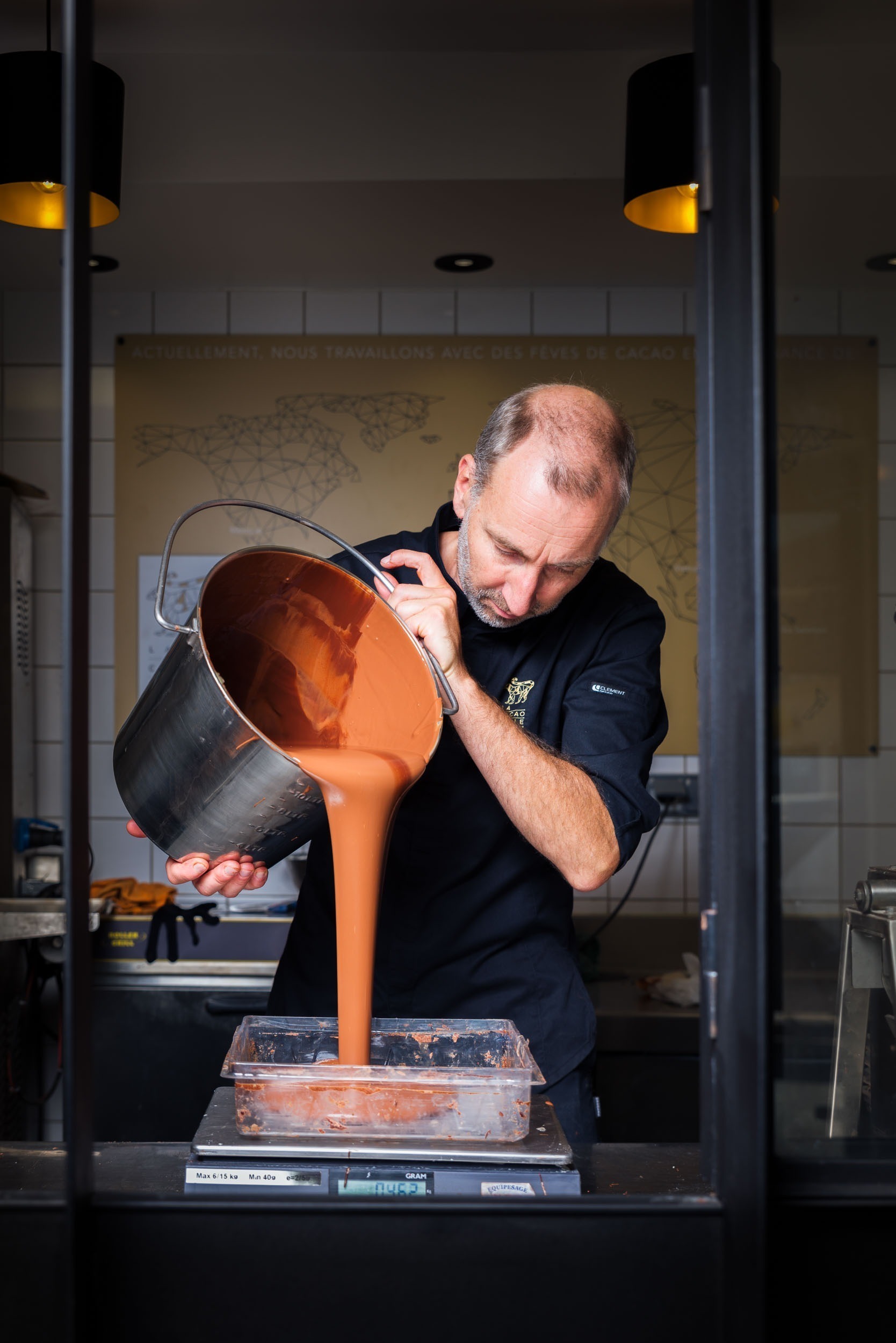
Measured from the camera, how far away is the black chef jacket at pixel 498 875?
143 cm

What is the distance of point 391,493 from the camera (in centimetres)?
304

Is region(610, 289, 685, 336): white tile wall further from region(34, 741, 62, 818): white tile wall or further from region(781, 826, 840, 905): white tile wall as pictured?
region(781, 826, 840, 905): white tile wall

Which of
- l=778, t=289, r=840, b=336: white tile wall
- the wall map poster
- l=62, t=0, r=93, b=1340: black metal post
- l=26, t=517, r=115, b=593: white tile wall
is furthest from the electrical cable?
l=62, t=0, r=93, b=1340: black metal post

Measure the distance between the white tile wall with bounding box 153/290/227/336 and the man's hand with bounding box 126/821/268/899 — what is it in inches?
83.3

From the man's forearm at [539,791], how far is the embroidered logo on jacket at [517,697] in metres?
0.25

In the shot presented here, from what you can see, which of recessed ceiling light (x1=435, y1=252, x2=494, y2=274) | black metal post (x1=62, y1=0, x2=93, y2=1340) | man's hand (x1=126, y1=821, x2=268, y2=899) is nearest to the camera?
black metal post (x1=62, y1=0, x2=93, y2=1340)

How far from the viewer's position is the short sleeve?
4.28ft

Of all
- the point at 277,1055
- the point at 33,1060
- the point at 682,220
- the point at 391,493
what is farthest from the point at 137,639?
the point at 277,1055

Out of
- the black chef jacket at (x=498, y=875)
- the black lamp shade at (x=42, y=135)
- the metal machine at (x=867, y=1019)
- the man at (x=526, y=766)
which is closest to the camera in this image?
the metal machine at (x=867, y=1019)

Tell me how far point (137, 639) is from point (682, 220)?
177cm

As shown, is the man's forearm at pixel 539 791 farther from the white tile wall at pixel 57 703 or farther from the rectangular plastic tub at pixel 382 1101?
the white tile wall at pixel 57 703

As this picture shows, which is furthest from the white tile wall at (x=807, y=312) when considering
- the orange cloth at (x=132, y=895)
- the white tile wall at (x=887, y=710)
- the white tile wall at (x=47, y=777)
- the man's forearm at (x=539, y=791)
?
the white tile wall at (x=47, y=777)

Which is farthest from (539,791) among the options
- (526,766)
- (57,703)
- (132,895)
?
(57,703)

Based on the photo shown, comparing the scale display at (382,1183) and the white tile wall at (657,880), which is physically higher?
the scale display at (382,1183)
